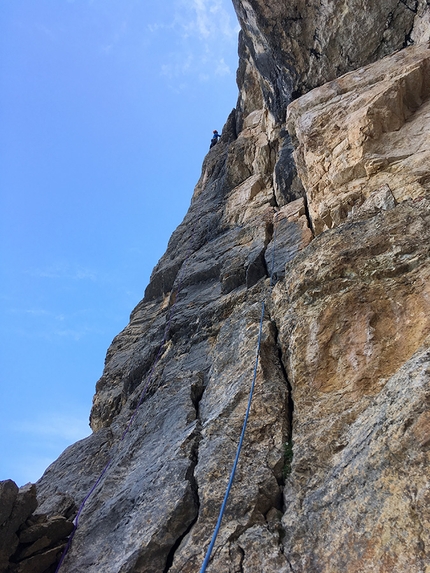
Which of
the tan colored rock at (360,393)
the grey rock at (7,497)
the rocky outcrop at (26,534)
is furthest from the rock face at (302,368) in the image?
the grey rock at (7,497)

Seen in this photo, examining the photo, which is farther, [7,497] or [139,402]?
[139,402]

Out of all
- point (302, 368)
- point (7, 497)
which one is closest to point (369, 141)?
point (302, 368)

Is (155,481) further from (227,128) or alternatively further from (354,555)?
(227,128)

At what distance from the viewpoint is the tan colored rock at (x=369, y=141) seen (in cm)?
847

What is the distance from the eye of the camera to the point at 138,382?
10719mm

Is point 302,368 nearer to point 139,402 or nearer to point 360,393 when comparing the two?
point 360,393

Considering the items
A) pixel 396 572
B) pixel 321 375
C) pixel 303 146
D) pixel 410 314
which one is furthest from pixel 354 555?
pixel 303 146

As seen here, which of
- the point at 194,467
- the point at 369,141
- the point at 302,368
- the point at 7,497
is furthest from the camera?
the point at 369,141

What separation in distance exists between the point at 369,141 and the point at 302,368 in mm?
5225

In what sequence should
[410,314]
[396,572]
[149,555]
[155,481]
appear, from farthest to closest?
[155,481], [410,314], [149,555], [396,572]

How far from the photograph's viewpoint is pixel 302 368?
21.0ft

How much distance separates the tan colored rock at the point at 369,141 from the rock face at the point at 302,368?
4cm

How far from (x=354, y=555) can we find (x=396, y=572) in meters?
0.42

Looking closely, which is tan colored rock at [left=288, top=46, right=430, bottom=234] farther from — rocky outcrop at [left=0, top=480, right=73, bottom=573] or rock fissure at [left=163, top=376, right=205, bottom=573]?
rocky outcrop at [left=0, top=480, right=73, bottom=573]
